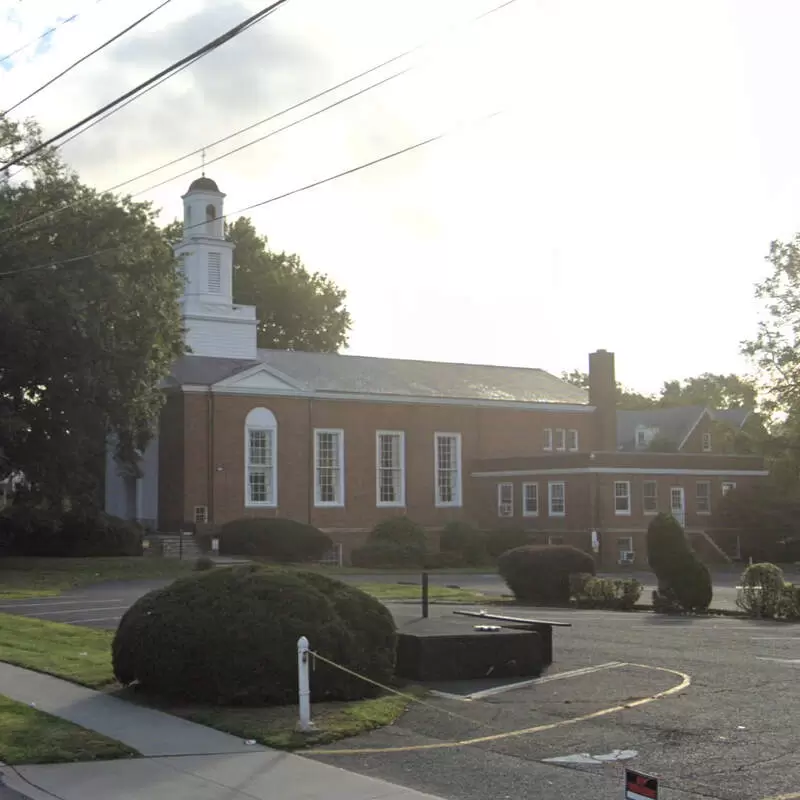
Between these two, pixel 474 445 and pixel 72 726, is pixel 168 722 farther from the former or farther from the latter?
pixel 474 445

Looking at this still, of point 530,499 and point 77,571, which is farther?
point 530,499

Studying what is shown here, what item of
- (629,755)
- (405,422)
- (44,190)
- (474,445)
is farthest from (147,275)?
(629,755)

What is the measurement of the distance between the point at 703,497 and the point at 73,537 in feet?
102

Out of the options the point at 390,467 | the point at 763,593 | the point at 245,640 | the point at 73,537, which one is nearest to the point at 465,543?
the point at 390,467

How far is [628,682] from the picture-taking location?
14.4 metres

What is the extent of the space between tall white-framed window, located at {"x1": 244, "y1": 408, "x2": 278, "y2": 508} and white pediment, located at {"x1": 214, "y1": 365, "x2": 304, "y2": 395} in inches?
40.8

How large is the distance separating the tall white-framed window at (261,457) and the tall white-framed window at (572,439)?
18.7m

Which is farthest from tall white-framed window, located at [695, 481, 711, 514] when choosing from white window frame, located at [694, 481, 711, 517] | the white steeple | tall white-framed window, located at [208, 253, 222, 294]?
tall white-framed window, located at [208, 253, 222, 294]

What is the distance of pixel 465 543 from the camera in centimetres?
5400

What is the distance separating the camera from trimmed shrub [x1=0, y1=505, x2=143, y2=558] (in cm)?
4616

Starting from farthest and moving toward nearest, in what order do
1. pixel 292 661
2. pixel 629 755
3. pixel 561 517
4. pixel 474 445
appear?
pixel 474 445
pixel 561 517
pixel 292 661
pixel 629 755

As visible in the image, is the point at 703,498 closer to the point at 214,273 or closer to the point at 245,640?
the point at 214,273

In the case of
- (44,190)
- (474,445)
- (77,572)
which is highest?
(44,190)

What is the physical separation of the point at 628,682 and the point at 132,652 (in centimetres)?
624
